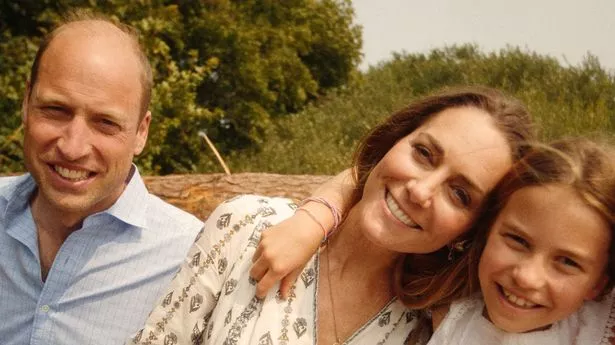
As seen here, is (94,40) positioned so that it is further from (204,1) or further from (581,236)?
(204,1)

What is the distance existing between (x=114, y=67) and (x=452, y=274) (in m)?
1.23

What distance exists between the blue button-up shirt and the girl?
96cm

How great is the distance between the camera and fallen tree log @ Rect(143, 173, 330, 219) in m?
3.75

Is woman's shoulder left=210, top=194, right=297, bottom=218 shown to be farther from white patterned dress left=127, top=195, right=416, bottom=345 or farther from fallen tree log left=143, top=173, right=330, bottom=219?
fallen tree log left=143, top=173, right=330, bottom=219

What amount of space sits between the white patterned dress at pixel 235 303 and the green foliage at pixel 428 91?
426cm

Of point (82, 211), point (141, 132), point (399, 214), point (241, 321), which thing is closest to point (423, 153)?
point (399, 214)

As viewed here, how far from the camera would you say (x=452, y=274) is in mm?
1978

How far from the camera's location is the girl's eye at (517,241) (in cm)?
177

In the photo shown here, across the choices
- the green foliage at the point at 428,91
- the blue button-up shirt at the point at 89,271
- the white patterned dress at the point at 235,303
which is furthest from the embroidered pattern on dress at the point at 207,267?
the green foliage at the point at 428,91

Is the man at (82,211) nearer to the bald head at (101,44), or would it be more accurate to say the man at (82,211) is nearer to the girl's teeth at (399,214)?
the bald head at (101,44)

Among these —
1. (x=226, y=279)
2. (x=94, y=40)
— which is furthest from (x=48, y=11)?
(x=226, y=279)

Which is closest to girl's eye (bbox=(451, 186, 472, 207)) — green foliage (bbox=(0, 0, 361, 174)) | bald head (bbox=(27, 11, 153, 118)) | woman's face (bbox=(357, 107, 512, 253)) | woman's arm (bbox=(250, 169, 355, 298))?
woman's face (bbox=(357, 107, 512, 253))

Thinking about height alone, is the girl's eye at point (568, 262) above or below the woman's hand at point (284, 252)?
below

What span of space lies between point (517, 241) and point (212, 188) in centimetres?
229
